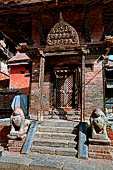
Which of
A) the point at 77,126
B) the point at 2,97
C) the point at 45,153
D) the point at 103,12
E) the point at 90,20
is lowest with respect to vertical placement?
the point at 45,153

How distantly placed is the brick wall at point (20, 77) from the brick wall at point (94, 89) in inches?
357

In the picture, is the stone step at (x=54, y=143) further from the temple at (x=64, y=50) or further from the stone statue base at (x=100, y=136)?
the temple at (x=64, y=50)

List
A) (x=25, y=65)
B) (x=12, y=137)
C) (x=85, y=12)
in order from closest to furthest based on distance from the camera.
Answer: (x=12, y=137)
(x=85, y=12)
(x=25, y=65)

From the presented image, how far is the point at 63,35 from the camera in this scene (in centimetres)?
643

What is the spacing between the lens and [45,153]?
14.3 ft

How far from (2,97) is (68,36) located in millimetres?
8338

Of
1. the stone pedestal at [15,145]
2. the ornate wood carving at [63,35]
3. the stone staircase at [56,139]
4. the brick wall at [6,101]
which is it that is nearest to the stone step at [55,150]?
the stone staircase at [56,139]

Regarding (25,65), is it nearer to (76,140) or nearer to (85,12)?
(85,12)

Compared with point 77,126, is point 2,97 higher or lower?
higher

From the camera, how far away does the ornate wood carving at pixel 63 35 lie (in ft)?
20.7

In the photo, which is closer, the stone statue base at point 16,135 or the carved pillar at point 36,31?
the stone statue base at point 16,135

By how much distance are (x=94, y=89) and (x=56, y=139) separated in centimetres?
315

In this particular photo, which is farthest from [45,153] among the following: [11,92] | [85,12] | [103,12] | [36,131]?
[11,92]

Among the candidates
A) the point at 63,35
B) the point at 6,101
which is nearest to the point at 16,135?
the point at 63,35
